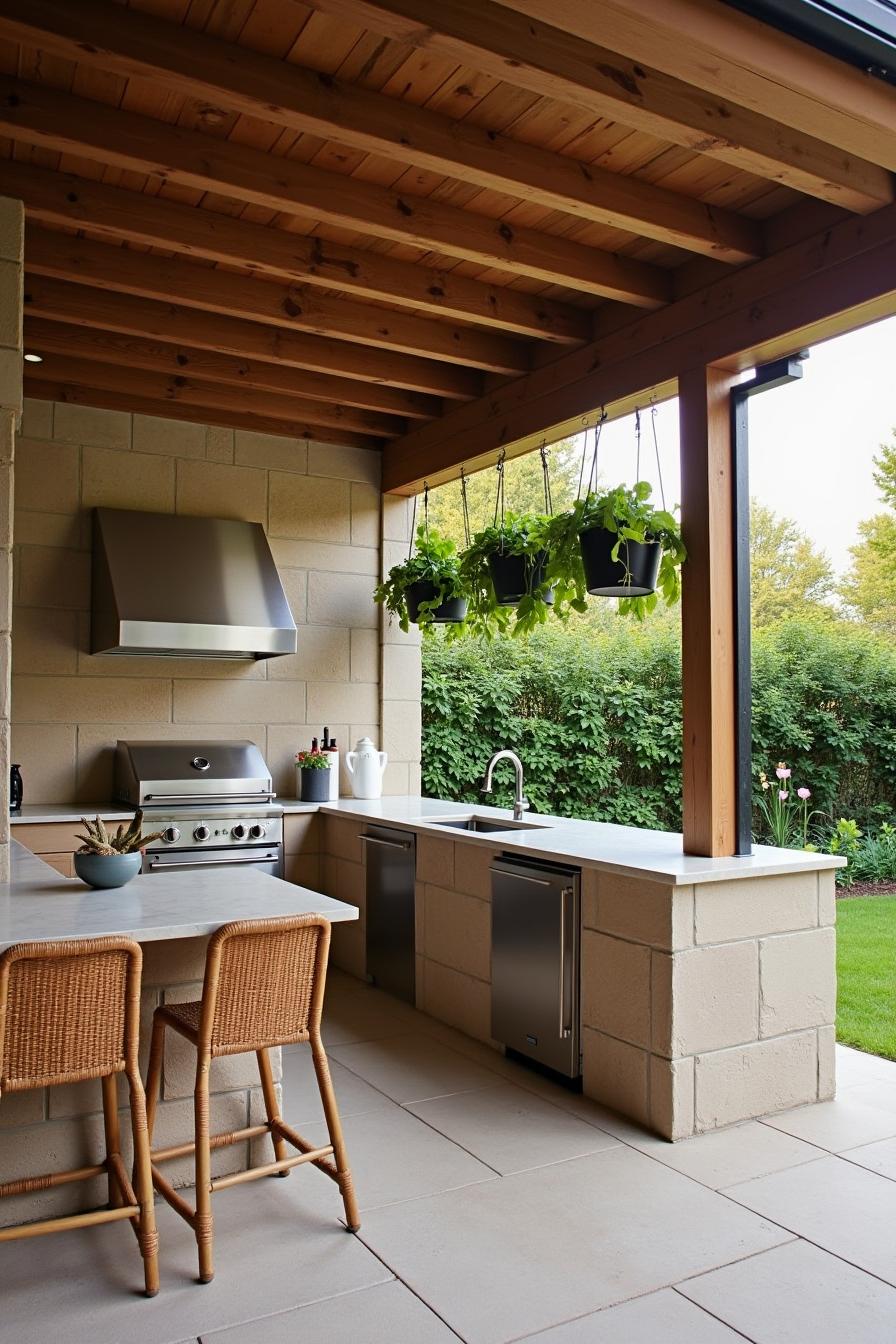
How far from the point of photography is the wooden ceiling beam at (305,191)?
273 cm

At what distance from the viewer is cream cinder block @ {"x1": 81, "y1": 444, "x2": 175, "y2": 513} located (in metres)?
5.04

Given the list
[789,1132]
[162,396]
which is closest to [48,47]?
[162,396]

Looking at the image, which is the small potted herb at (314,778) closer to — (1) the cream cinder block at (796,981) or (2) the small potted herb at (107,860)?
(2) the small potted herb at (107,860)

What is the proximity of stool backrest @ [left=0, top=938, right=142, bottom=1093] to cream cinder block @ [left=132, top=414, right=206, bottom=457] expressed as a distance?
11.6 feet

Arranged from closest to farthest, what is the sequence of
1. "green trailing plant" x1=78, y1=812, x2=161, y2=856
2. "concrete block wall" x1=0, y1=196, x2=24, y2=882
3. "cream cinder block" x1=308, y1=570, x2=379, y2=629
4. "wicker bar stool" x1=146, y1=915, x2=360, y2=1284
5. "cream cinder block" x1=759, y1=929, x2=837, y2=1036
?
"wicker bar stool" x1=146, y1=915, x2=360, y2=1284, "green trailing plant" x1=78, y1=812, x2=161, y2=856, "concrete block wall" x1=0, y1=196, x2=24, y2=882, "cream cinder block" x1=759, y1=929, x2=837, y2=1036, "cream cinder block" x1=308, y1=570, x2=379, y2=629

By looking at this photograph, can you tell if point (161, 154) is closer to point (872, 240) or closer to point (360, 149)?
point (360, 149)

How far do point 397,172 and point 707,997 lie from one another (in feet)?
8.84

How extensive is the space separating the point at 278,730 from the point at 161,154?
318cm

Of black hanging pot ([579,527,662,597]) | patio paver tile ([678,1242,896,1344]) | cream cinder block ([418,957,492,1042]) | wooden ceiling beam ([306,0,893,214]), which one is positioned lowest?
patio paver tile ([678,1242,896,1344])

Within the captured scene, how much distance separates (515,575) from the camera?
13.9 feet

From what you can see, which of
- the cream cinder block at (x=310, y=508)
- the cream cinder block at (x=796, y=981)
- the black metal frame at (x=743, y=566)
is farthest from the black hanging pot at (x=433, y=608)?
the cream cinder block at (x=796, y=981)

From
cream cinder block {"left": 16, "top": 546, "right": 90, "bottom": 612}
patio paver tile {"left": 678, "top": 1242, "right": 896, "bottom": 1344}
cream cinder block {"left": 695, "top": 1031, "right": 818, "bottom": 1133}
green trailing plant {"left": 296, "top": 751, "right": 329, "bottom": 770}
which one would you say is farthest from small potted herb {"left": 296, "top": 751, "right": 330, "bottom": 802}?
patio paver tile {"left": 678, "top": 1242, "right": 896, "bottom": 1344}

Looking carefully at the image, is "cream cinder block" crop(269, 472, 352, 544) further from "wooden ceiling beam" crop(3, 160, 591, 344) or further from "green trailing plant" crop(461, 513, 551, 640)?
"wooden ceiling beam" crop(3, 160, 591, 344)

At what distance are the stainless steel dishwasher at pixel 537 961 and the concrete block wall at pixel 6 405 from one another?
5.60 ft
